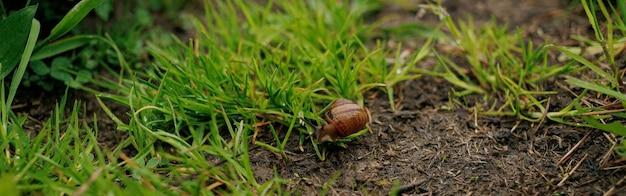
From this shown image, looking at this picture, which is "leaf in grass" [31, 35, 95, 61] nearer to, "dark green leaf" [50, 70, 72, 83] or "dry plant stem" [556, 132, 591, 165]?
"dark green leaf" [50, 70, 72, 83]

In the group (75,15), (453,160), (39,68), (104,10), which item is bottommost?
(453,160)

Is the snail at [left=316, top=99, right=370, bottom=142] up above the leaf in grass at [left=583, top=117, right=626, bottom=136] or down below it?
below

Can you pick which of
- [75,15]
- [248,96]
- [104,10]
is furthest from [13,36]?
[248,96]

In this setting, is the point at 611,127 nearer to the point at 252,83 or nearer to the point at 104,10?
the point at 252,83

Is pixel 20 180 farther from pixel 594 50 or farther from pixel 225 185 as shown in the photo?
pixel 594 50

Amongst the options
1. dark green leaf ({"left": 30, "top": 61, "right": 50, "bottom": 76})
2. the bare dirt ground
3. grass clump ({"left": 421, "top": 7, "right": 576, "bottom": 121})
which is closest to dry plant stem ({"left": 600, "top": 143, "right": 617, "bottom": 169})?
the bare dirt ground

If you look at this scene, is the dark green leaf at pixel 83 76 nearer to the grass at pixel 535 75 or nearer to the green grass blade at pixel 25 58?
the green grass blade at pixel 25 58
